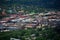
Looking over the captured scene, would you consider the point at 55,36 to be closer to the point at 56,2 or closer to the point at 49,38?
the point at 49,38

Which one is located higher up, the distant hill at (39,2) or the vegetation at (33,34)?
the distant hill at (39,2)

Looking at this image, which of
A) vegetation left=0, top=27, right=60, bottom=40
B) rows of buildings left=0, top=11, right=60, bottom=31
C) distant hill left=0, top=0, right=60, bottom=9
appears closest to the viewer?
vegetation left=0, top=27, right=60, bottom=40

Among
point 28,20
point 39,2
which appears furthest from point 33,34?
point 39,2

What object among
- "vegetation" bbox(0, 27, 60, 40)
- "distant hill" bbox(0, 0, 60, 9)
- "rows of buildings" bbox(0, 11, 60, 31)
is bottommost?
"vegetation" bbox(0, 27, 60, 40)

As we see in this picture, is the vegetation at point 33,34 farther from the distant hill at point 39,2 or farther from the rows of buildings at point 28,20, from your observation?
the distant hill at point 39,2

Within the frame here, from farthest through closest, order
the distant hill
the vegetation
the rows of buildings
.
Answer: the distant hill
the rows of buildings
the vegetation

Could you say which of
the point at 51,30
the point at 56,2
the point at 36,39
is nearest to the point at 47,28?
the point at 51,30

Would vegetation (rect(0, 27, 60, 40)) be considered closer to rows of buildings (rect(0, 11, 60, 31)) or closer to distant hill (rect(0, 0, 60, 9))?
rows of buildings (rect(0, 11, 60, 31))

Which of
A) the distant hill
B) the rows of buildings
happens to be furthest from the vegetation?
the distant hill

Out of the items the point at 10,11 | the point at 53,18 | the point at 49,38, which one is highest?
the point at 10,11

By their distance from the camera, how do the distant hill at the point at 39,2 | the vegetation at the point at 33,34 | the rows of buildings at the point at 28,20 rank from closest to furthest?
the vegetation at the point at 33,34 < the rows of buildings at the point at 28,20 < the distant hill at the point at 39,2

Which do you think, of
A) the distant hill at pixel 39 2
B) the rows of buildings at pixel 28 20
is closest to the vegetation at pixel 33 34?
the rows of buildings at pixel 28 20
